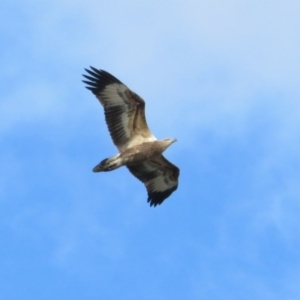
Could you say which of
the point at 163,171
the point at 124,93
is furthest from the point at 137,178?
the point at 124,93

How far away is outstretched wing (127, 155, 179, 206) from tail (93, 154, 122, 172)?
169cm

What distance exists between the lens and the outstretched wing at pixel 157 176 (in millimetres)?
36562

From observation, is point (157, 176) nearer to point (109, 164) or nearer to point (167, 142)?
point (167, 142)

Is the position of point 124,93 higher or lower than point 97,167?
higher

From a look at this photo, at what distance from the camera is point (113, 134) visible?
35.4 metres

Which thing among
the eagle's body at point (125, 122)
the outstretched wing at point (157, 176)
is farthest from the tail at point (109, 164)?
the outstretched wing at point (157, 176)

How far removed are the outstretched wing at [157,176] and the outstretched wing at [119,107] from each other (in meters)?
1.26

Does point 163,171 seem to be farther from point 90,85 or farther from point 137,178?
point 90,85

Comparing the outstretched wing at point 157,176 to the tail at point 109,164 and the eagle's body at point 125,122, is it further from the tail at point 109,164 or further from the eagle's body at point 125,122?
the tail at point 109,164

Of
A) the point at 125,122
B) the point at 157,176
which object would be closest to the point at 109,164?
the point at 125,122

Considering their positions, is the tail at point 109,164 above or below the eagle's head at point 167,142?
below

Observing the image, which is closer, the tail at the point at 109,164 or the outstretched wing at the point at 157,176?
the tail at the point at 109,164

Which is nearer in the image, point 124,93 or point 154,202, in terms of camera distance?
point 124,93

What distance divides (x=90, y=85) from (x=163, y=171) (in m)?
3.60
